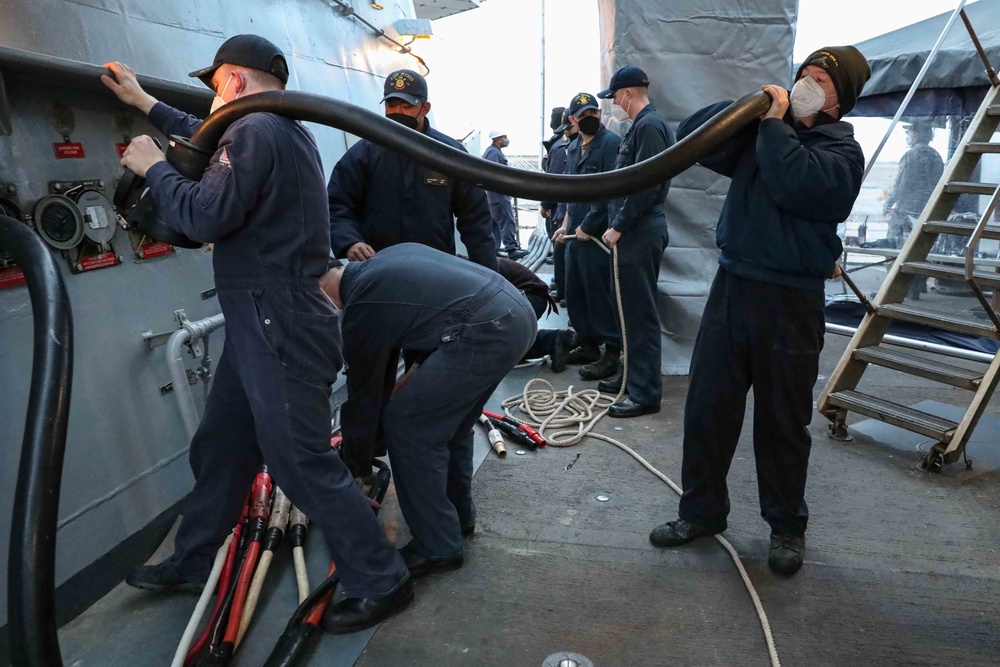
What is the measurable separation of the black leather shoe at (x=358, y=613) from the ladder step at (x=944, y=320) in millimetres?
3085

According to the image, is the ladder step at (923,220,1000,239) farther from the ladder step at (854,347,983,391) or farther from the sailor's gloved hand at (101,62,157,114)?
the sailor's gloved hand at (101,62,157,114)

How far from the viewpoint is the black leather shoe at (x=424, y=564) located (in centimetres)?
253

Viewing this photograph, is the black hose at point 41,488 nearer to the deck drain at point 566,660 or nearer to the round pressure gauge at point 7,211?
the round pressure gauge at point 7,211

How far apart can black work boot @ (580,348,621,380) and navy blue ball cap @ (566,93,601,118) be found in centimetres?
172

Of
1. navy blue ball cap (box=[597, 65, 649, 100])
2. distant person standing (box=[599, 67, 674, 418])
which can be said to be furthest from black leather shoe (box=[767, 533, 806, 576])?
navy blue ball cap (box=[597, 65, 649, 100])

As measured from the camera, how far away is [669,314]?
198 inches

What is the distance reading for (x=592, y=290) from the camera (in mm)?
4988

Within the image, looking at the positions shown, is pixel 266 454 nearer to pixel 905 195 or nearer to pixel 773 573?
pixel 773 573

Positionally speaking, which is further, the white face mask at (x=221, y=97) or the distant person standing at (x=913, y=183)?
the distant person standing at (x=913, y=183)

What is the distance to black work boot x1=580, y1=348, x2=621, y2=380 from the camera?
492 centimetres

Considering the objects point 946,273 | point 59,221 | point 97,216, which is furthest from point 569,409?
point 59,221

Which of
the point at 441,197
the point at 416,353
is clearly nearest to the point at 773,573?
the point at 416,353

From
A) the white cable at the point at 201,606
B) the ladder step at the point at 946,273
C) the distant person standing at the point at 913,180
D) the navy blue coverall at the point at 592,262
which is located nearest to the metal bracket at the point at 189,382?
the white cable at the point at 201,606

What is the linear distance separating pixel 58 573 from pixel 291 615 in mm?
759
